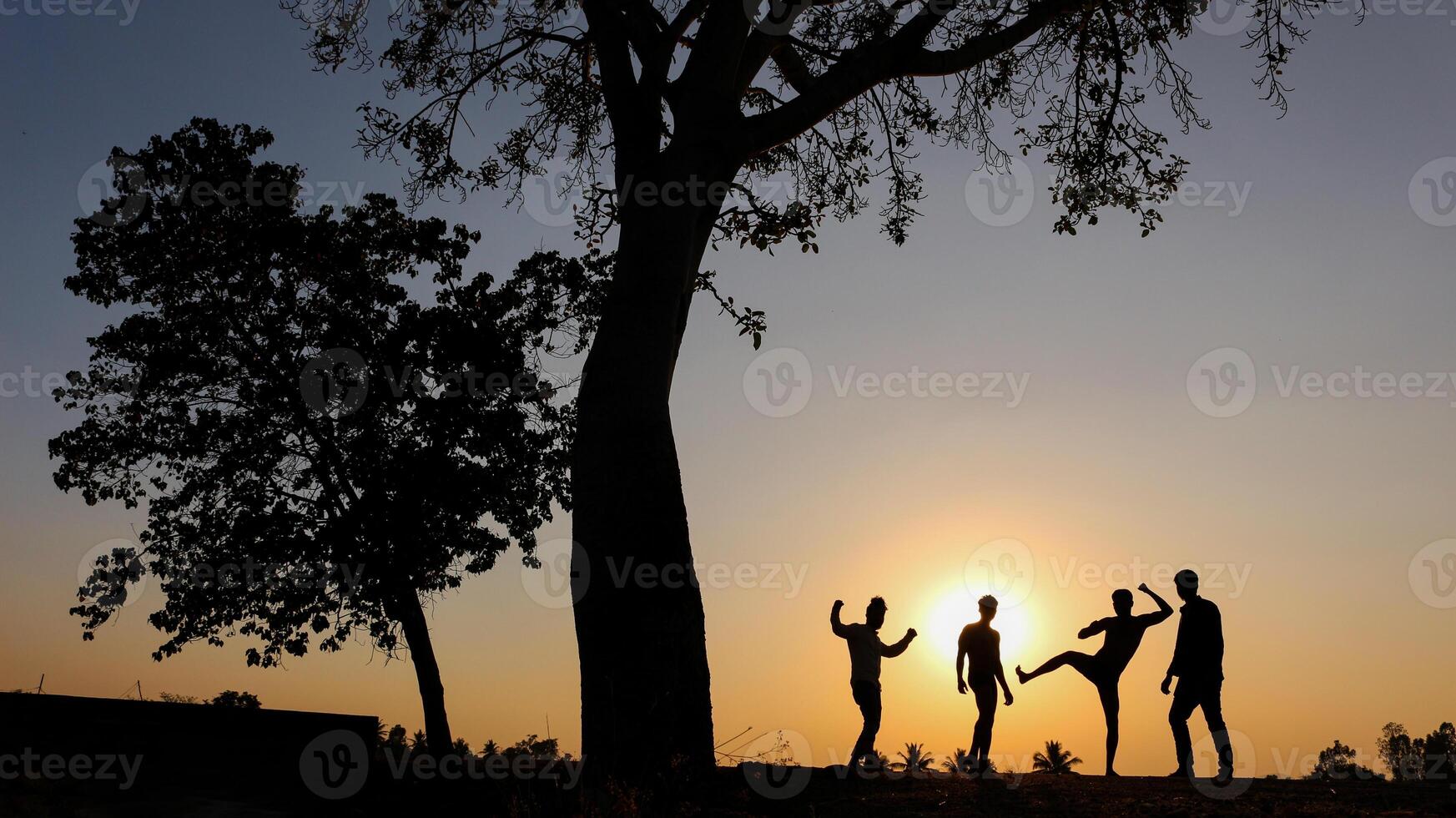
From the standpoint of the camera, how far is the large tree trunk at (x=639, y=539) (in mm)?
7582

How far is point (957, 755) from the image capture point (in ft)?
38.4

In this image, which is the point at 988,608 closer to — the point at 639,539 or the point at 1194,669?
the point at 1194,669

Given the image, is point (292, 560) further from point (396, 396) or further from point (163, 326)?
point (163, 326)

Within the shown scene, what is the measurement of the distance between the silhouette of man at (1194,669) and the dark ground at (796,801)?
42.9 inches

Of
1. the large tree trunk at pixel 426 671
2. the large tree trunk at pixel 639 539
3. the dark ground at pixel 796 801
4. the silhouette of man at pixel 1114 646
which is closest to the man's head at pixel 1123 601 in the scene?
the silhouette of man at pixel 1114 646

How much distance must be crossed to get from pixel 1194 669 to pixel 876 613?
9.68 ft

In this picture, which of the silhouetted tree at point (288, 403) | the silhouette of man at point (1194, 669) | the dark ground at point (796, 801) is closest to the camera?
the dark ground at point (796, 801)

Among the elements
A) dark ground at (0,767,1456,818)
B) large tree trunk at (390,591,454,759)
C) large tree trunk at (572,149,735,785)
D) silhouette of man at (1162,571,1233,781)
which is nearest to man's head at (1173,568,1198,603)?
silhouette of man at (1162,571,1233,781)

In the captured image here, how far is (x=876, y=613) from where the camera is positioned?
11.0 meters

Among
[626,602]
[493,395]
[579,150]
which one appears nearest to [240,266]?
[493,395]

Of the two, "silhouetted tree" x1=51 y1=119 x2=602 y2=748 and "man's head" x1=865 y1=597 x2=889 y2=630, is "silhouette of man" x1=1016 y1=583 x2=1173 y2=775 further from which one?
"silhouetted tree" x1=51 y1=119 x2=602 y2=748

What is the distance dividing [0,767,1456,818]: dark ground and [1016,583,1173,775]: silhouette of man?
171cm

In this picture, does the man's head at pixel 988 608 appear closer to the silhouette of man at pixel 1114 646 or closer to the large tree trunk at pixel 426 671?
the silhouette of man at pixel 1114 646

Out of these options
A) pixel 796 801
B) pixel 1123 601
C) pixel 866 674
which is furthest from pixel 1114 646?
pixel 796 801
